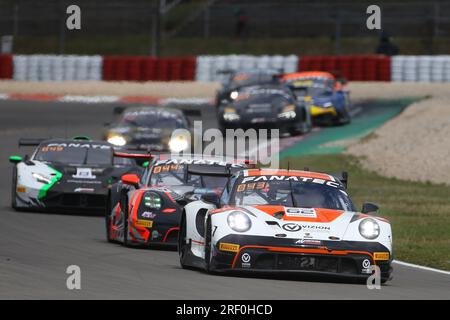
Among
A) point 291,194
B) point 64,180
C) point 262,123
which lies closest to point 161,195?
point 291,194

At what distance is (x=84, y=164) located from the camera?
64.5 ft

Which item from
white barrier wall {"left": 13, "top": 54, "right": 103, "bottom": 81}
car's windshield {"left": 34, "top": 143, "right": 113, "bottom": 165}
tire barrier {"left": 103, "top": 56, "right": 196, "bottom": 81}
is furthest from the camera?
white barrier wall {"left": 13, "top": 54, "right": 103, "bottom": 81}

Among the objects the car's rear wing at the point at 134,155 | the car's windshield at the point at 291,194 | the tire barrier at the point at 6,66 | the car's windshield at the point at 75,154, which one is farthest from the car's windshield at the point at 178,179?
the tire barrier at the point at 6,66

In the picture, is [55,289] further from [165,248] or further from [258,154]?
[258,154]

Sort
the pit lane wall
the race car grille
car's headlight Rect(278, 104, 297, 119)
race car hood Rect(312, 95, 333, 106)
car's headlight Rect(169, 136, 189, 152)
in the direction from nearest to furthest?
the race car grille, car's headlight Rect(169, 136, 189, 152), car's headlight Rect(278, 104, 297, 119), race car hood Rect(312, 95, 333, 106), the pit lane wall

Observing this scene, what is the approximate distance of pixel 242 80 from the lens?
36094mm

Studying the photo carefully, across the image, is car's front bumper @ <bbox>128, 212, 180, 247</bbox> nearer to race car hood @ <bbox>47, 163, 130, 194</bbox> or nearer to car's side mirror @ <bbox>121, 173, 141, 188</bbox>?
car's side mirror @ <bbox>121, 173, 141, 188</bbox>

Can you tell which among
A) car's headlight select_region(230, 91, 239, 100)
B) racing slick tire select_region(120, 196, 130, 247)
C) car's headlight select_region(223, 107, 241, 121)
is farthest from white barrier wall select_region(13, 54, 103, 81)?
racing slick tire select_region(120, 196, 130, 247)

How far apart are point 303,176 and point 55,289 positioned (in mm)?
3592

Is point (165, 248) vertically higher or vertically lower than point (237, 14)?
lower

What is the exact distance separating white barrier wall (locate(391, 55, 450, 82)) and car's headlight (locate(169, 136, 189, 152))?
18.0 meters

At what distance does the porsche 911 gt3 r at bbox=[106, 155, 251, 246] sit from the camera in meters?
14.6

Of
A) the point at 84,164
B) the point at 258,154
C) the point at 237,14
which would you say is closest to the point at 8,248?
the point at 84,164

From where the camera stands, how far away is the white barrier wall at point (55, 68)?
147ft
